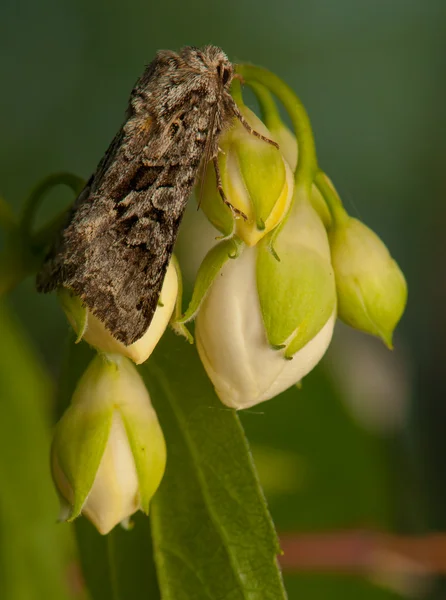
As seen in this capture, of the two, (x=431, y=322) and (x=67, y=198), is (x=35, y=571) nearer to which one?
(x=67, y=198)

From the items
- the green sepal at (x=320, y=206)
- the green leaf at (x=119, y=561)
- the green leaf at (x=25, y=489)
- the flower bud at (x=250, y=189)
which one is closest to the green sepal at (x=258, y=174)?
the flower bud at (x=250, y=189)

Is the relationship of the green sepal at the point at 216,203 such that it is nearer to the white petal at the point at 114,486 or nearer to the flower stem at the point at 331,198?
the flower stem at the point at 331,198

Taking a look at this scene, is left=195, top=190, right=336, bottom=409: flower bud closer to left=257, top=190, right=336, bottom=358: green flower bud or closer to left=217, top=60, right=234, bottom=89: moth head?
left=257, top=190, right=336, bottom=358: green flower bud

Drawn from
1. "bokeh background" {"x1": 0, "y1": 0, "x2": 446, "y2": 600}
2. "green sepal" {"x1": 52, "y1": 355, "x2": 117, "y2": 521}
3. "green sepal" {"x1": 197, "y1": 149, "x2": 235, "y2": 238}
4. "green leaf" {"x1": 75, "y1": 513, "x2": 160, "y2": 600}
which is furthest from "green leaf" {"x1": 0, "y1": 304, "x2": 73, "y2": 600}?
"green sepal" {"x1": 197, "y1": 149, "x2": 235, "y2": 238}

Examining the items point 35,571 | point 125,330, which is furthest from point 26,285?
point 125,330

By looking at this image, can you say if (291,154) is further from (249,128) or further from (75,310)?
(75,310)

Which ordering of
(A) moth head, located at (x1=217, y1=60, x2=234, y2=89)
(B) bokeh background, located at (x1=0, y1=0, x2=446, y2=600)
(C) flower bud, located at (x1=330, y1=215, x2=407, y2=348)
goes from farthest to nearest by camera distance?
1. (B) bokeh background, located at (x1=0, y1=0, x2=446, y2=600)
2. (A) moth head, located at (x1=217, y1=60, x2=234, y2=89)
3. (C) flower bud, located at (x1=330, y1=215, x2=407, y2=348)
